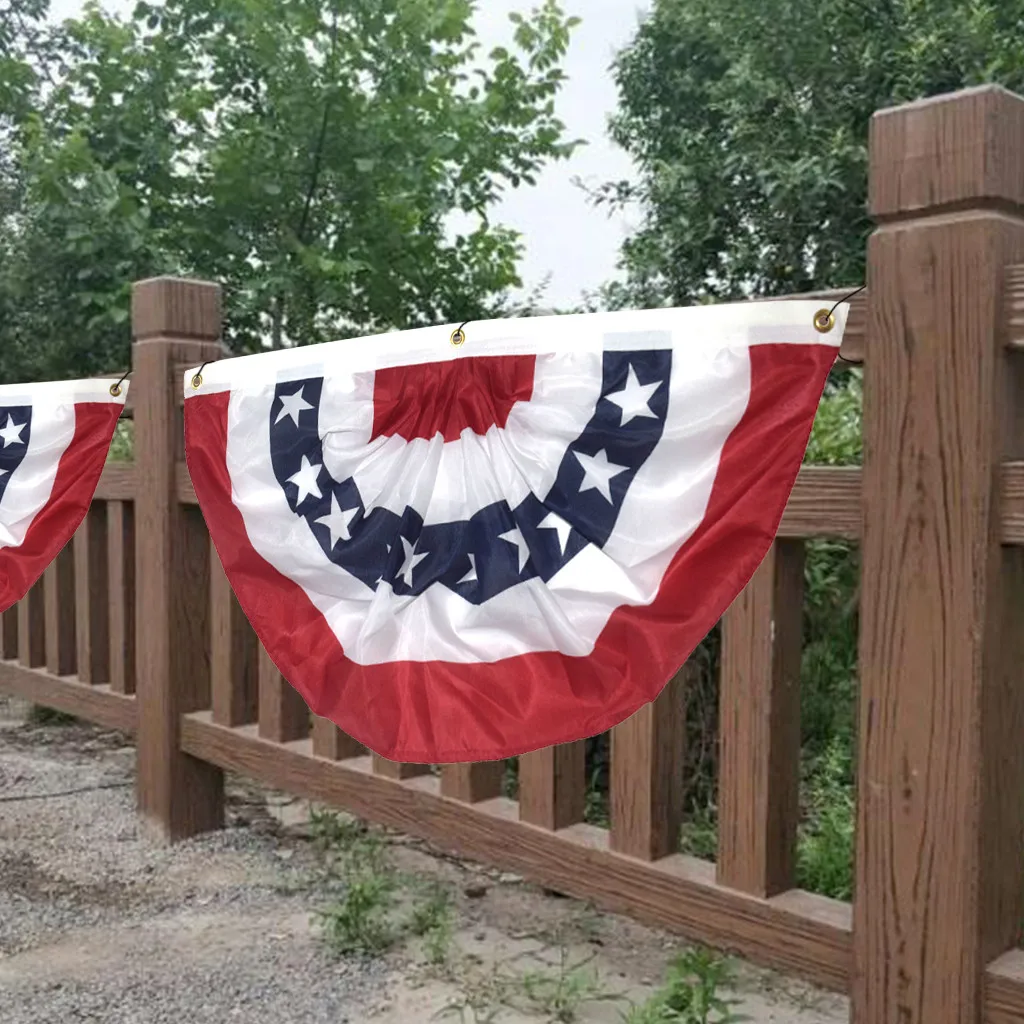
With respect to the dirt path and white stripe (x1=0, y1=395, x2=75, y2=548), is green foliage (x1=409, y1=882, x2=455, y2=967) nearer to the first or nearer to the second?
the dirt path

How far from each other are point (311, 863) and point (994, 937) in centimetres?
199

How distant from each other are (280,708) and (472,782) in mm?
742

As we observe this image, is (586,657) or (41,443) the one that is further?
(41,443)

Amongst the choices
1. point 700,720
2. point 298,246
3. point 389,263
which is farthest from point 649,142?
point 700,720

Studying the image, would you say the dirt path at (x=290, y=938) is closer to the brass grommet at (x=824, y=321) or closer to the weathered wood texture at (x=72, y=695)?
the weathered wood texture at (x=72, y=695)

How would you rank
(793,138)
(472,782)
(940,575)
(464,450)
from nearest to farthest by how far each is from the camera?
(940,575) → (464,450) → (472,782) → (793,138)

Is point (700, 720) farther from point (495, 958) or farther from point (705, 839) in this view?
point (495, 958)

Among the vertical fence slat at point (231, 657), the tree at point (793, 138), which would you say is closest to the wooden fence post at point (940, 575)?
the vertical fence slat at point (231, 657)

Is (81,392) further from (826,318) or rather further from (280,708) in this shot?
(826,318)

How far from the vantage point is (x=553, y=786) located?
2.46m

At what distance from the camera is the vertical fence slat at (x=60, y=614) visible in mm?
4199

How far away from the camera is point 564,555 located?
2.18 metres

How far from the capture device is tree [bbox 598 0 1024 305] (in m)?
9.71

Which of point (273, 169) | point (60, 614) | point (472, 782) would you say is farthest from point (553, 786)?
point (273, 169)
